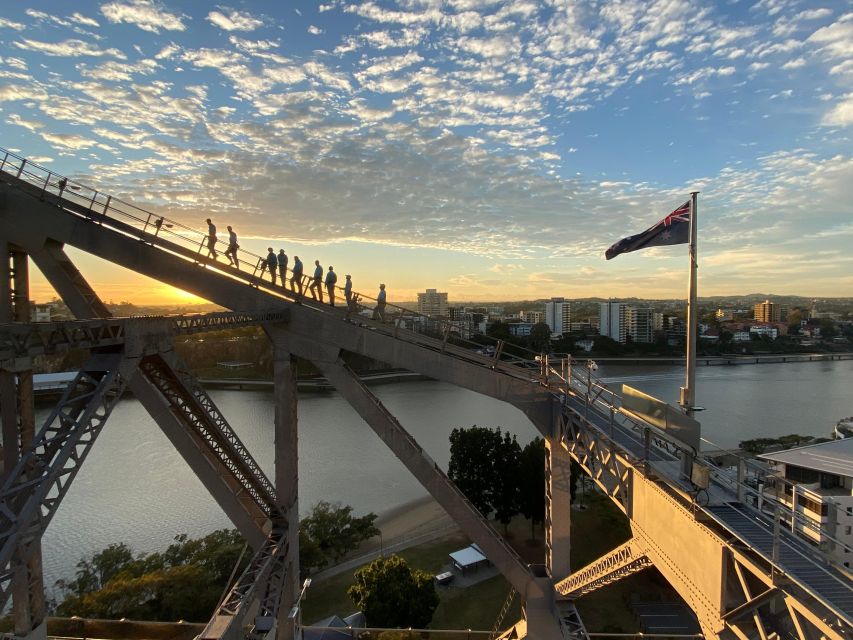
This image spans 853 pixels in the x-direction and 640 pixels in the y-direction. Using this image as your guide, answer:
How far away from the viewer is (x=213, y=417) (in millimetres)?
6629

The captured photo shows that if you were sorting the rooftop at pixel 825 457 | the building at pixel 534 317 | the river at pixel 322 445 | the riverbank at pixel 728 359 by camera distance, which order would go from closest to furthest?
the rooftop at pixel 825 457
the river at pixel 322 445
the riverbank at pixel 728 359
the building at pixel 534 317

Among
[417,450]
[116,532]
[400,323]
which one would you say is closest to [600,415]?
[417,450]

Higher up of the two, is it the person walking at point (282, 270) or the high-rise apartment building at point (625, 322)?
the person walking at point (282, 270)

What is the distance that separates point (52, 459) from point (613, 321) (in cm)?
9213

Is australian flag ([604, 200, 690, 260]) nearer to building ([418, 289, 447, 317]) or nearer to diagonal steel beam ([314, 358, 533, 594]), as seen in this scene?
diagonal steel beam ([314, 358, 533, 594])

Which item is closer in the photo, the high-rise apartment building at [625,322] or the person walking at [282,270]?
the person walking at [282,270]

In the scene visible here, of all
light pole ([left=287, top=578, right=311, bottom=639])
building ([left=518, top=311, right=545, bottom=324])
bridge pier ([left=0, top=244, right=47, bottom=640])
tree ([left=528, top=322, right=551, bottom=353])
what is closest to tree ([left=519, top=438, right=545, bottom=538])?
light pole ([left=287, top=578, right=311, bottom=639])

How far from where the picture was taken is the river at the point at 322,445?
19156mm

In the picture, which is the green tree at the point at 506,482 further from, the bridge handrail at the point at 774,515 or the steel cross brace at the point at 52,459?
the steel cross brace at the point at 52,459

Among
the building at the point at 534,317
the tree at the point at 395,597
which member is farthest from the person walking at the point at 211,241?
the building at the point at 534,317

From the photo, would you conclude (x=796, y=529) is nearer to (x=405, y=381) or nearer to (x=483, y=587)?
(x=483, y=587)

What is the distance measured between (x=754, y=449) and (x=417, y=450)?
2748cm

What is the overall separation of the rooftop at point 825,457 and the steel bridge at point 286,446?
43.8ft

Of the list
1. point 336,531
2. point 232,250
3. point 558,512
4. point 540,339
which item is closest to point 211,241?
point 232,250
